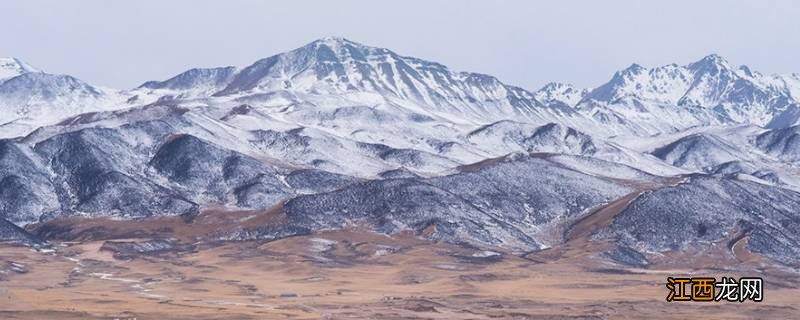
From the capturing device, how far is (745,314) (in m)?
149

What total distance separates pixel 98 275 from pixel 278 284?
977 inches

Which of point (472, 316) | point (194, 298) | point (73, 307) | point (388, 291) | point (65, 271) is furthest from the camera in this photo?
point (65, 271)

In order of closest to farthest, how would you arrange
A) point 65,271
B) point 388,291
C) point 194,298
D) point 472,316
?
point 472,316, point 194,298, point 388,291, point 65,271

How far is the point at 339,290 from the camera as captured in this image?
168500mm

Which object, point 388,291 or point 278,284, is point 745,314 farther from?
point 278,284

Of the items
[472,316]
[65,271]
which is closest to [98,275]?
[65,271]

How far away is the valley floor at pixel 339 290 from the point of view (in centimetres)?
13775

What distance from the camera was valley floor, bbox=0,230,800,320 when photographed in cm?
13775

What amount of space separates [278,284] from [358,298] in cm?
2001

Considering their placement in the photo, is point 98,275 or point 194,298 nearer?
point 194,298

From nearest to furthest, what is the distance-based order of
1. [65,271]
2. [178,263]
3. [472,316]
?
1. [472,316]
2. [65,271]
3. [178,263]

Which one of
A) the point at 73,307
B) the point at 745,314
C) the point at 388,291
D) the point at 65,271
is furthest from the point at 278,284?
the point at 745,314

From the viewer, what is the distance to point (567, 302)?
522 feet

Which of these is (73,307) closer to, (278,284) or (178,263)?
(278,284)
